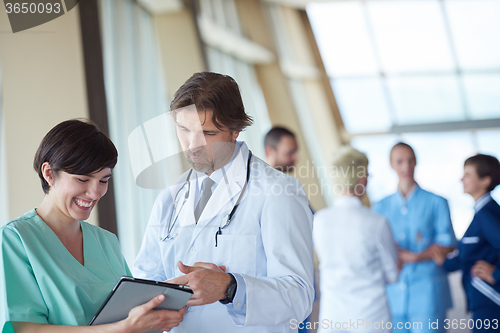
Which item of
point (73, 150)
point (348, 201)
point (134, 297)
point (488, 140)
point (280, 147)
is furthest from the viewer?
point (488, 140)

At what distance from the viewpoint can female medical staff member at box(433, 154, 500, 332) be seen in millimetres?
2260

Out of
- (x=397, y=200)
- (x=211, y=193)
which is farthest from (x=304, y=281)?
(x=397, y=200)

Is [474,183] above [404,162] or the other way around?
the other way around

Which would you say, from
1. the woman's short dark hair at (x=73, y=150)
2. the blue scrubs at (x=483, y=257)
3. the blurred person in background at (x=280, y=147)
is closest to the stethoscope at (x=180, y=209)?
the woman's short dark hair at (x=73, y=150)

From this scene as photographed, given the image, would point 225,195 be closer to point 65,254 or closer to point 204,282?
point 204,282

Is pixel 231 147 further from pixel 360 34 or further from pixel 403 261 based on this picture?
pixel 360 34

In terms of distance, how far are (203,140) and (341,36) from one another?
14.4 ft

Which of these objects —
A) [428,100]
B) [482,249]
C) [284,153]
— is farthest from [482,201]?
[428,100]

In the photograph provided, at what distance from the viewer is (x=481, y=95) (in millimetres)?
4867

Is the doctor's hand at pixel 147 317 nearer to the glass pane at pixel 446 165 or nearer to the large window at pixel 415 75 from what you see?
the glass pane at pixel 446 165

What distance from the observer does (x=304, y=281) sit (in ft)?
3.59

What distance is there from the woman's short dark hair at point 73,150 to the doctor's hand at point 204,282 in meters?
0.35

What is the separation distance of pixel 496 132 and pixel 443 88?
0.72 meters

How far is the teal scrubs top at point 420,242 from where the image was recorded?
8.47 feet
